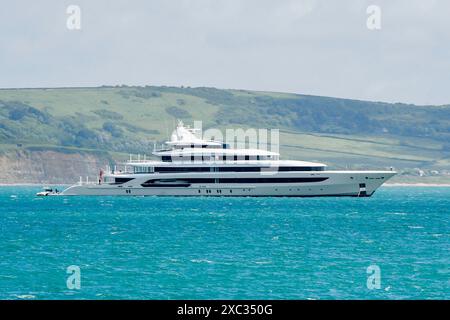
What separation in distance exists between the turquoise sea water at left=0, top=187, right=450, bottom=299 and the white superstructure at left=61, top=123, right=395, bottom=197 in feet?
79.9

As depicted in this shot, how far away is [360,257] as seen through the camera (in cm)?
5834

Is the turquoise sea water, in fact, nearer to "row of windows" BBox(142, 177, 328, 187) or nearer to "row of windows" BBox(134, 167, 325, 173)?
"row of windows" BBox(134, 167, 325, 173)

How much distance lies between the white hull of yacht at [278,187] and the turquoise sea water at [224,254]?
25259mm

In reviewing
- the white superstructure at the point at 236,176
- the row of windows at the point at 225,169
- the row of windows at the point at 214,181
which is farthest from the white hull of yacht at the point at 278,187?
the row of windows at the point at 225,169

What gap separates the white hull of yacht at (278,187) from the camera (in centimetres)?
12875

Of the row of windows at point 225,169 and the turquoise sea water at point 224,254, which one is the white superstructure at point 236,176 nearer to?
the row of windows at point 225,169

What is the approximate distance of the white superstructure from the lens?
419 feet

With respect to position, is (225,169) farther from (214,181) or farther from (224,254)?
(224,254)

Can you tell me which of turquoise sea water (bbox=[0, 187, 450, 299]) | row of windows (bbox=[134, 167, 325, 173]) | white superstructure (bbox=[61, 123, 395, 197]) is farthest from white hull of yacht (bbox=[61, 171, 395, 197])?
turquoise sea water (bbox=[0, 187, 450, 299])

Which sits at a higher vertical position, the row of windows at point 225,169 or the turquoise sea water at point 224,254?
the row of windows at point 225,169

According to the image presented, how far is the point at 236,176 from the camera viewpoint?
129 meters

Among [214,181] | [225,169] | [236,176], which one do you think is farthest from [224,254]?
[214,181]

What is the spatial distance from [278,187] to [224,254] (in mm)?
69976

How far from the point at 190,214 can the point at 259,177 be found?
31.3 metres
